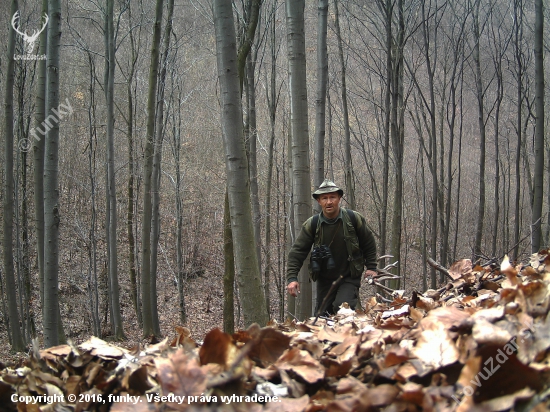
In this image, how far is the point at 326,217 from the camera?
5215 millimetres

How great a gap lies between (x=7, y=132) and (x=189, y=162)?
13.2 metres

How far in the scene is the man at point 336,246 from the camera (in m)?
5.11

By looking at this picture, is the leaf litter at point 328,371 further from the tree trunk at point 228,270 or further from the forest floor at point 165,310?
the forest floor at point 165,310

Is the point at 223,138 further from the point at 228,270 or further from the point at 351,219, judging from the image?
the point at 228,270

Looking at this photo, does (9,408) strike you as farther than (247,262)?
No

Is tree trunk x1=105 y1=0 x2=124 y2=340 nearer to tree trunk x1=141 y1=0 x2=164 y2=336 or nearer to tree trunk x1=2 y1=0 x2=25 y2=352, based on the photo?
tree trunk x1=141 y1=0 x2=164 y2=336

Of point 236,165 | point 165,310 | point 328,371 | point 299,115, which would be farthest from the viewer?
point 165,310

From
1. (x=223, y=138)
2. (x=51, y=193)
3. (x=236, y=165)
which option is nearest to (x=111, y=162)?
(x=51, y=193)

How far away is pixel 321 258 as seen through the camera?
5.14 meters

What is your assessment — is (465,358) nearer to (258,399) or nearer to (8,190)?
(258,399)

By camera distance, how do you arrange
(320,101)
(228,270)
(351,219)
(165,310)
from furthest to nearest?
1. (165,310)
2. (228,270)
3. (320,101)
4. (351,219)

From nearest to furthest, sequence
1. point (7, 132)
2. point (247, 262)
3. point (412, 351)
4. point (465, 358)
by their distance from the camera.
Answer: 1. point (465, 358)
2. point (412, 351)
3. point (247, 262)
4. point (7, 132)

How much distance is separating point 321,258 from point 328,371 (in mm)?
3753

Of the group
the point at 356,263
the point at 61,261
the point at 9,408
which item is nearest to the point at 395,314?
the point at 9,408
